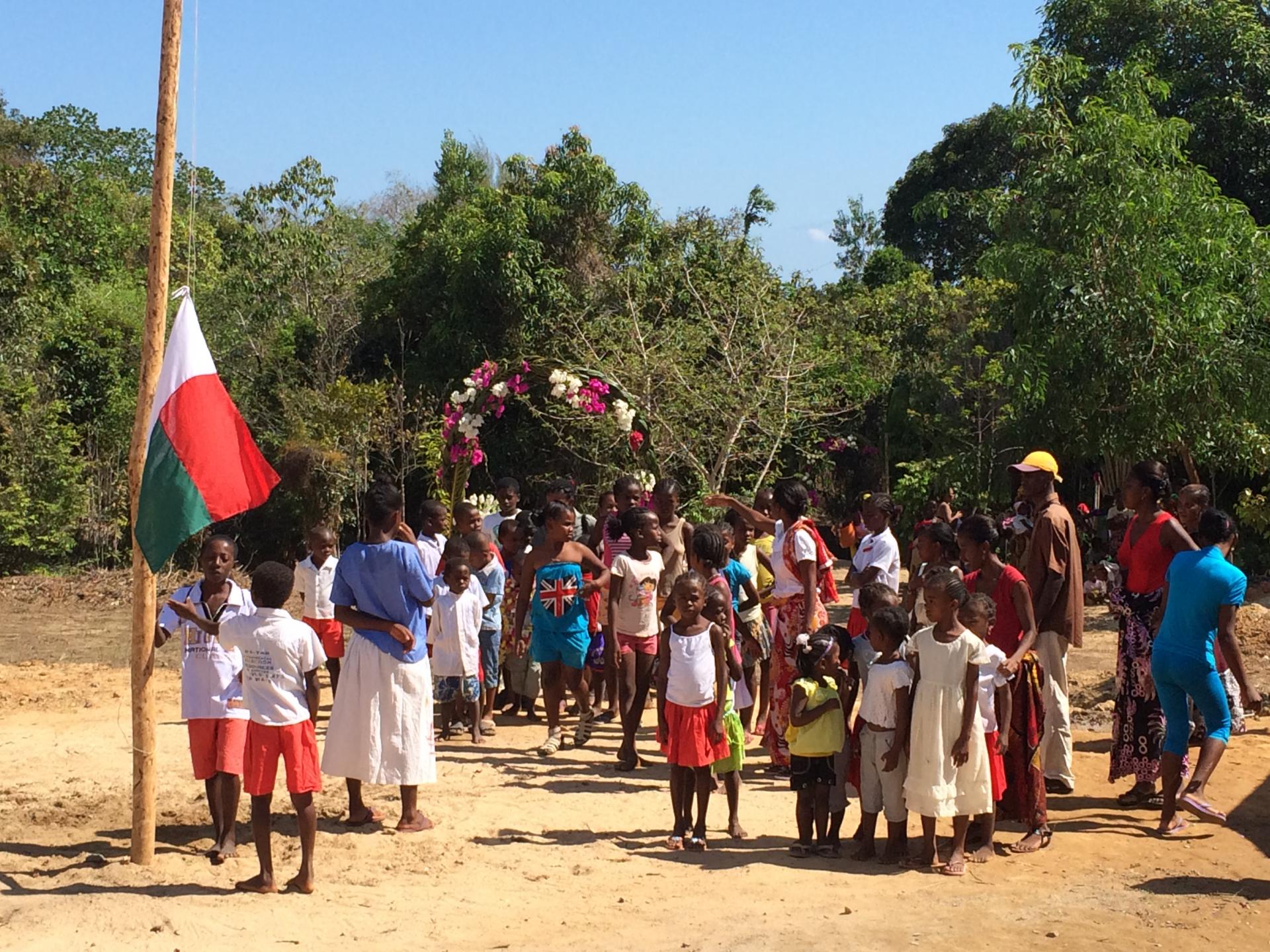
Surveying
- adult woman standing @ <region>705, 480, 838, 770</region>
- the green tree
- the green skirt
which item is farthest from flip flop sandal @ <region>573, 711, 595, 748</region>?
the green tree

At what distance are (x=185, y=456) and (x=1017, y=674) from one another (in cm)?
446

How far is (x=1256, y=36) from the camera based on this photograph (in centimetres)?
2231

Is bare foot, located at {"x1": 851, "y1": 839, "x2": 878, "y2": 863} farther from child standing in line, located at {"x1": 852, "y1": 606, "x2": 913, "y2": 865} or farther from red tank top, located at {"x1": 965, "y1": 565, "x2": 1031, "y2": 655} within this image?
red tank top, located at {"x1": 965, "y1": 565, "x2": 1031, "y2": 655}

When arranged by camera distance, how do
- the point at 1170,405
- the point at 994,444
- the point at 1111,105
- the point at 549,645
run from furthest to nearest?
the point at 994,444 → the point at 1111,105 → the point at 1170,405 → the point at 549,645

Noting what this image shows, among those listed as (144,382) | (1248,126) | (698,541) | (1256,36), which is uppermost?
(1256,36)

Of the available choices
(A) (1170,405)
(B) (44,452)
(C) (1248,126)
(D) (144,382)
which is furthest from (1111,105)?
(B) (44,452)

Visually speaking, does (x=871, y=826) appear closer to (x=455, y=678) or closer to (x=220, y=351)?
(x=455, y=678)

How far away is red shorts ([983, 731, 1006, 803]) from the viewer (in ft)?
22.0

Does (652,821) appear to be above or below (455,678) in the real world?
below

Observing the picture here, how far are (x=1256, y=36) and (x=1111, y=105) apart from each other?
8493 mm

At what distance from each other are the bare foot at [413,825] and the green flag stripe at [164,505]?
1.94 meters

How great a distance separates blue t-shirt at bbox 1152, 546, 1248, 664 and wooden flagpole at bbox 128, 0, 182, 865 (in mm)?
5310

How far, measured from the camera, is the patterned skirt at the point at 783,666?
27.4ft

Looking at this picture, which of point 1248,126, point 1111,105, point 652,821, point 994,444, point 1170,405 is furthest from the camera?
point 1248,126
